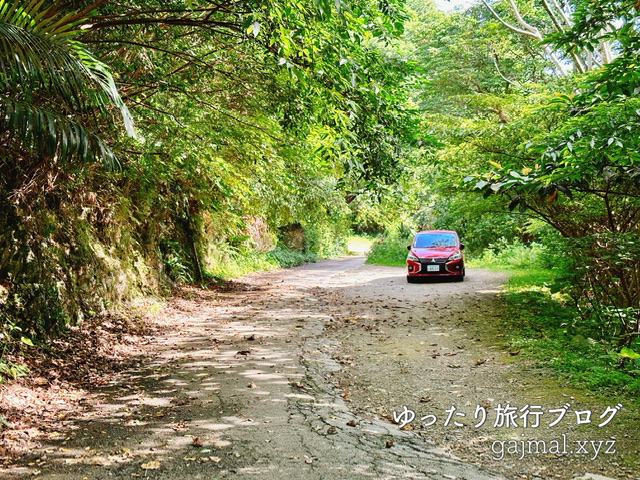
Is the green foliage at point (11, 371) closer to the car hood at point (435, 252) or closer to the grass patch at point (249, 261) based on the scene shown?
the grass patch at point (249, 261)

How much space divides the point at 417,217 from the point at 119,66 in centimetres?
2734

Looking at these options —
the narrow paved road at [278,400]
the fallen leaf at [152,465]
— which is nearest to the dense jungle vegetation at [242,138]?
the narrow paved road at [278,400]

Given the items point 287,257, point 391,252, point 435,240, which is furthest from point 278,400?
point 391,252

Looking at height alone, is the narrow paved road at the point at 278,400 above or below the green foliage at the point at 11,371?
below

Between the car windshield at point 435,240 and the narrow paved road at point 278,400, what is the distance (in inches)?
234

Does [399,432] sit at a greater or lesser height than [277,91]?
lesser

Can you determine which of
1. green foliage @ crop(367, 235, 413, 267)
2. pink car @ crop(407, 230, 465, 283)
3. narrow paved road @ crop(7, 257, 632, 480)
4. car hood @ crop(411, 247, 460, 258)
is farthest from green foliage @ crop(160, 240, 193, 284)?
green foliage @ crop(367, 235, 413, 267)

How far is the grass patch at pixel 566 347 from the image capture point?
508 cm

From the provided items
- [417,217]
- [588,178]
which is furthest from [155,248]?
[417,217]

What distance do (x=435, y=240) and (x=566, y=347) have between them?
958cm

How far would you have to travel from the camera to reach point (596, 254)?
6926 mm

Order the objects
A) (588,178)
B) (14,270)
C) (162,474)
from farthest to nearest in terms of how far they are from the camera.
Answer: (14,270) < (588,178) < (162,474)

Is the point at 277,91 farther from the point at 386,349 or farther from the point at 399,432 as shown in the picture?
the point at 399,432

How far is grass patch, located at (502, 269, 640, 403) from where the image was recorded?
5078 mm
